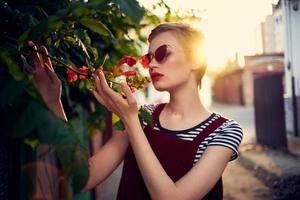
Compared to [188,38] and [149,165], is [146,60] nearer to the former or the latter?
[188,38]

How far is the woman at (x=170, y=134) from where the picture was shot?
4.98 feet

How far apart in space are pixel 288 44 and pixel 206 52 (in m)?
11.3

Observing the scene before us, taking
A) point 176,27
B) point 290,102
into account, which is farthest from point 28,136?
point 290,102

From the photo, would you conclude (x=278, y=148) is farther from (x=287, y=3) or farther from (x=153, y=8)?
(x=153, y=8)

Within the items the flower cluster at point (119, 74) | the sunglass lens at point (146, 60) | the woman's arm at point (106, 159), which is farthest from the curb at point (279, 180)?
the flower cluster at point (119, 74)

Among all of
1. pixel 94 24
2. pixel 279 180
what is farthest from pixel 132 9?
pixel 279 180

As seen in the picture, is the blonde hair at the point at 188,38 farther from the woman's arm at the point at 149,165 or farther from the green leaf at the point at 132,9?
the green leaf at the point at 132,9

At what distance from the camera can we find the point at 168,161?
1751 mm

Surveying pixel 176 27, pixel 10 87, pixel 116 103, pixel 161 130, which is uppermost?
pixel 176 27

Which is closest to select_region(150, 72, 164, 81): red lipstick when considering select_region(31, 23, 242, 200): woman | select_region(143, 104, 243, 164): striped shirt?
select_region(31, 23, 242, 200): woman

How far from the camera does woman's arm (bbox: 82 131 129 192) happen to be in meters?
1.83

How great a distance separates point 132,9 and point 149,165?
74 cm

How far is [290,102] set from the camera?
12.2 m

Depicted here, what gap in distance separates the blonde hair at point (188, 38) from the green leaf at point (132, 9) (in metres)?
0.95
